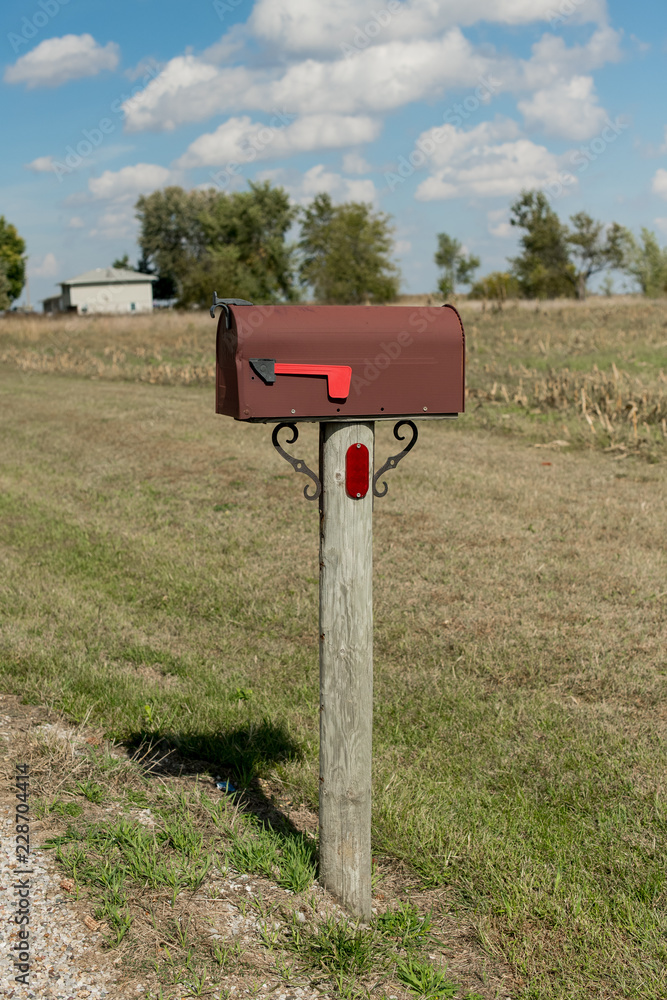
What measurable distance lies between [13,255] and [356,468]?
3268 inches

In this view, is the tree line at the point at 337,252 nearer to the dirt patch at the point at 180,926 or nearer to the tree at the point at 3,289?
the tree at the point at 3,289

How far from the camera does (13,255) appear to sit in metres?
76.7

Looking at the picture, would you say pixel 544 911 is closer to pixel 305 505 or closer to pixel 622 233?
pixel 305 505

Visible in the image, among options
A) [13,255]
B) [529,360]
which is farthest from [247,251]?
[529,360]

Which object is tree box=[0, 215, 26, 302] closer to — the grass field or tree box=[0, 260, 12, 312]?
tree box=[0, 260, 12, 312]

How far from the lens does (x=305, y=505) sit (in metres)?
8.88

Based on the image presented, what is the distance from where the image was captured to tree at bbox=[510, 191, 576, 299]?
58656 mm

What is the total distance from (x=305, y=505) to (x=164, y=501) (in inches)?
64.0

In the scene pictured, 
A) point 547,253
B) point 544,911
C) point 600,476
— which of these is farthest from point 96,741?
point 547,253

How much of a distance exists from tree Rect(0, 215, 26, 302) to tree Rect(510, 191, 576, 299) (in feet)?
149

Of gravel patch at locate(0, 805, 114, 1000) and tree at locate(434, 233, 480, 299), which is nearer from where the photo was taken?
gravel patch at locate(0, 805, 114, 1000)

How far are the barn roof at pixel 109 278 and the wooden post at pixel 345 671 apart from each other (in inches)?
2745

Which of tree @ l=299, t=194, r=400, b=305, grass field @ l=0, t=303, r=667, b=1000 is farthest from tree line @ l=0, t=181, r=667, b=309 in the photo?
grass field @ l=0, t=303, r=667, b=1000

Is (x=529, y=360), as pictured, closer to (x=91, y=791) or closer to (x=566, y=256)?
(x=91, y=791)
